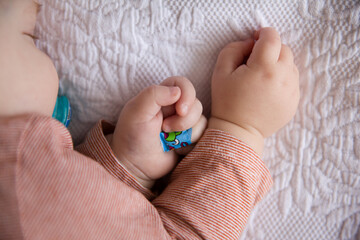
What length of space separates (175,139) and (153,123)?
0.23ft

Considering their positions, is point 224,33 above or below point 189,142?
above

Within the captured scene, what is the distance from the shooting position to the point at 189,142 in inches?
27.2

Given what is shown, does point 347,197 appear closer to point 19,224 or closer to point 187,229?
point 187,229

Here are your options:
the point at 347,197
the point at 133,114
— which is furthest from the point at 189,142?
the point at 347,197

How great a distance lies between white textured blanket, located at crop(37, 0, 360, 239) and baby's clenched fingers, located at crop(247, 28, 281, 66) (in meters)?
0.06

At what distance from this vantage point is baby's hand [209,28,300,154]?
0.65 metres

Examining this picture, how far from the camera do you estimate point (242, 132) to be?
27.0 inches

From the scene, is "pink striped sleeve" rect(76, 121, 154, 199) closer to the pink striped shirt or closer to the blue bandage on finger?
the pink striped shirt

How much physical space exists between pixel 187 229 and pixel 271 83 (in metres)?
0.37

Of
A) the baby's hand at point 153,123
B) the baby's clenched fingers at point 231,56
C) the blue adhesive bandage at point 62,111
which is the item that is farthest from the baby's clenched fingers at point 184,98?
the blue adhesive bandage at point 62,111

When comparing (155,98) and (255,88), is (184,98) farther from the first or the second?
(255,88)

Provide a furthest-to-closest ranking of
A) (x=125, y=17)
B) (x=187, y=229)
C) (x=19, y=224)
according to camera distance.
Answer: (x=125, y=17), (x=187, y=229), (x=19, y=224)

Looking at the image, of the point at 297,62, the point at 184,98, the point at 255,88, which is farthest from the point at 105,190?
the point at 297,62

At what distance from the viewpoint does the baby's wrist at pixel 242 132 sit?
685 mm
